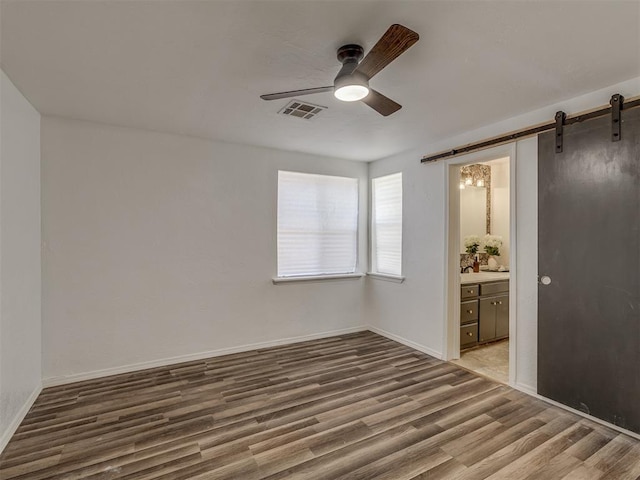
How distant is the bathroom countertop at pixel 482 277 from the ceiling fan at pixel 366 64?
8.88 ft

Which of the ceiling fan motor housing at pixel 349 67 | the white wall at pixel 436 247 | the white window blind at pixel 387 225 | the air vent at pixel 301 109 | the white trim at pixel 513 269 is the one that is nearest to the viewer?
the ceiling fan motor housing at pixel 349 67

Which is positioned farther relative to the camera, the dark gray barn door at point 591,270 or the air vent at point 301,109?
the air vent at point 301,109

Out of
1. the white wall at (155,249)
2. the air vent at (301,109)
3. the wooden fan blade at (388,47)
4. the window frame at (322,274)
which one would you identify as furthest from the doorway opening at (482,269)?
the wooden fan blade at (388,47)

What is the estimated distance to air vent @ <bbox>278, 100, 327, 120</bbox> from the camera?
272 cm

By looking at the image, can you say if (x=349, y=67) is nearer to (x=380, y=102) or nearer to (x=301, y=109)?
(x=380, y=102)

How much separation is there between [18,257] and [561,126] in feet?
14.0

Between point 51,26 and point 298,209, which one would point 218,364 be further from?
point 51,26

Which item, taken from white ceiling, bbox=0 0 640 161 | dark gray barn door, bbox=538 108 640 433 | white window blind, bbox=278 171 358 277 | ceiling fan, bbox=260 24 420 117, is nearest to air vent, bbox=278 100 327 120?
white ceiling, bbox=0 0 640 161

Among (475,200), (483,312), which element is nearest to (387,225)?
(483,312)

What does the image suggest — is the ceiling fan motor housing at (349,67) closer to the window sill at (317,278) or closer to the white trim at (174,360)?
the window sill at (317,278)

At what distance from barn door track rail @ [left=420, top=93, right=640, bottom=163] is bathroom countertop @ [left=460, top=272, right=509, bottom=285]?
156cm

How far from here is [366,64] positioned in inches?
67.8

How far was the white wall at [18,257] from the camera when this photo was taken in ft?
7.21

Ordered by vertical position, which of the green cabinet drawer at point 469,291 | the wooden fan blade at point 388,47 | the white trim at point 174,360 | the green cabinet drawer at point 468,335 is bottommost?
the white trim at point 174,360
